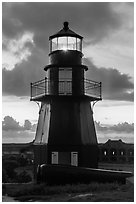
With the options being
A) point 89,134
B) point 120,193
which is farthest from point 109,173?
point 89,134

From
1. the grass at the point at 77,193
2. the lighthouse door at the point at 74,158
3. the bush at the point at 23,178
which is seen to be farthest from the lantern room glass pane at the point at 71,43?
the bush at the point at 23,178

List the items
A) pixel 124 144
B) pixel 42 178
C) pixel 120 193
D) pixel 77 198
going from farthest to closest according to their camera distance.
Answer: pixel 124 144 → pixel 42 178 → pixel 120 193 → pixel 77 198

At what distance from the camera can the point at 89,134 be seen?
65.7 ft

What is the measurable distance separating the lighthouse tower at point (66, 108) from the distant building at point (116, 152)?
487 centimetres

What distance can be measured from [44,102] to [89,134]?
3.21 m

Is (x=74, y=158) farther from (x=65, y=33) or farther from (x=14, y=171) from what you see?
(x=65, y=33)

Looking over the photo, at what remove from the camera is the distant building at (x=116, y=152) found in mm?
24661

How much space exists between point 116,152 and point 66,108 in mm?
7683

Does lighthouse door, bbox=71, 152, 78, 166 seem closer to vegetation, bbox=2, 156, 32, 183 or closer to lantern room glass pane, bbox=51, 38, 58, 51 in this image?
vegetation, bbox=2, 156, 32, 183

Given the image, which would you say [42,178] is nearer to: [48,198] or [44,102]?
[48,198]

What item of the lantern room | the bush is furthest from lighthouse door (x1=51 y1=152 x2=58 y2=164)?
the lantern room

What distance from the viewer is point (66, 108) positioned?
63.6ft

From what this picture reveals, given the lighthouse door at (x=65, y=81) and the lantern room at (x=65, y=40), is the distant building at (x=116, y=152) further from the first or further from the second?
the lantern room at (x=65, y=40)

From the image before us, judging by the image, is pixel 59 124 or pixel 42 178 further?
pixel 59 124
